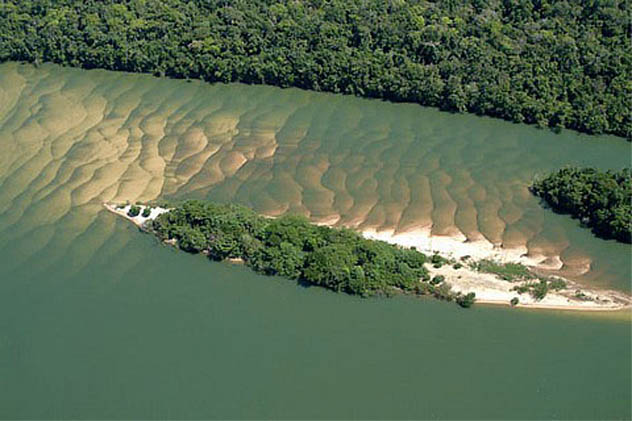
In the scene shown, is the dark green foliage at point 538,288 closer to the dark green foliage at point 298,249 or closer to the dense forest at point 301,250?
the dense forest at point 301,250

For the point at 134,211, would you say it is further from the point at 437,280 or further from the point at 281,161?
the point at 437,280

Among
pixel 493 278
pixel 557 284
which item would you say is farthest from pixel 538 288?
pixel 493 278

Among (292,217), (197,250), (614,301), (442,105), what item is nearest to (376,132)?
(442,105)

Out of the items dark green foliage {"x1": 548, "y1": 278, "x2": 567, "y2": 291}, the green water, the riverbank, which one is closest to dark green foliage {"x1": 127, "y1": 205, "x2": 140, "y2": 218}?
the green water

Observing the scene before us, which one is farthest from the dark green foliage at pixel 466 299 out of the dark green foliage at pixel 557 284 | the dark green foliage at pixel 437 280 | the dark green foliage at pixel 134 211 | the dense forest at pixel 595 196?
the dark green foliage at pixel 134 211

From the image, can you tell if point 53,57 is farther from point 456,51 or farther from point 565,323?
point 565,323

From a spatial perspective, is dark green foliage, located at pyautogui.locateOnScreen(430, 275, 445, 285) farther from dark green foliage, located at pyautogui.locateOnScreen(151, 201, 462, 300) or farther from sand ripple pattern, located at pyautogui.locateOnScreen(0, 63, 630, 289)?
sand ripple pattern, located at pyautogui.locateOnScreen(0, 63, 630, 289)

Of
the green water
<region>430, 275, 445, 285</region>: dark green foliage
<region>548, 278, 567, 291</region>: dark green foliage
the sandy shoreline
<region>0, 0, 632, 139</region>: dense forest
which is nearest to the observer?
the green water
